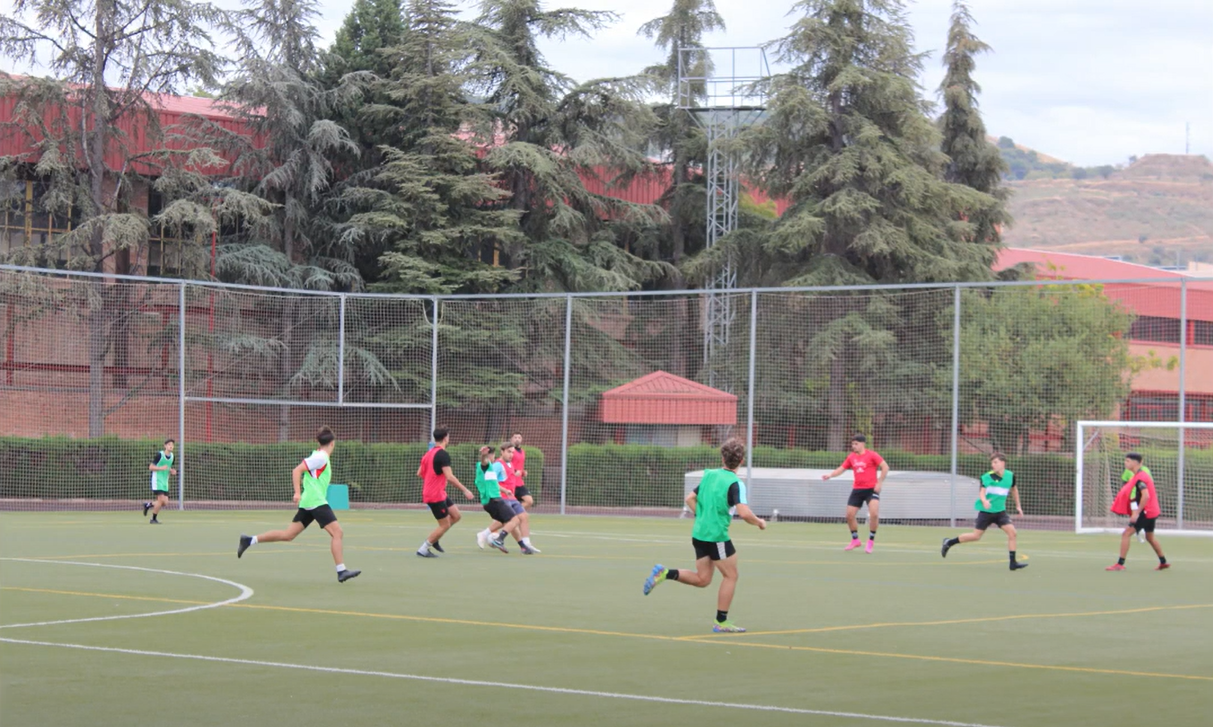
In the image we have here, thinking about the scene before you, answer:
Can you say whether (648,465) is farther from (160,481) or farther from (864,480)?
(864,480)

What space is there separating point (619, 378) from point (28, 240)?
1889 centimetres

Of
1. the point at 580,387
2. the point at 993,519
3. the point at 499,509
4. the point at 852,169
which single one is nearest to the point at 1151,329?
the point at 852,169

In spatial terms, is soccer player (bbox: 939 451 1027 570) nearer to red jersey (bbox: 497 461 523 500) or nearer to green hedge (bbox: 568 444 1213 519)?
red jersey (bbox: 497 461 523 500)

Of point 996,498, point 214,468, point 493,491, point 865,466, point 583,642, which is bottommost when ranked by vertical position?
point 214,468

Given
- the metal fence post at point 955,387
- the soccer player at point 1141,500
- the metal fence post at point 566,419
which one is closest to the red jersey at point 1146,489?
the soccer player at point 1141,500

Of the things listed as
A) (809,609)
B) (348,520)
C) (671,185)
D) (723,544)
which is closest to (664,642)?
(723,544)

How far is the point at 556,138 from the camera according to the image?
46.5 m

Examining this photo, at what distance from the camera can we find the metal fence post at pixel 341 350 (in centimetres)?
3603

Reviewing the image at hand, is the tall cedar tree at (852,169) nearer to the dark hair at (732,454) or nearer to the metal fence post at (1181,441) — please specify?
the metal fence post at (1181,441)

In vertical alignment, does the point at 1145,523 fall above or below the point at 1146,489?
below

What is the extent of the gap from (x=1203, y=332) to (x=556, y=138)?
70.1ft

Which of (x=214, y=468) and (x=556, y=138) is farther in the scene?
(x=556, y=138)

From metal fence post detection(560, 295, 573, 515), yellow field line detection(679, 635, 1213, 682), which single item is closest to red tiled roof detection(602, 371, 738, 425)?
metal fence post detection(560, 295, 573, 515)

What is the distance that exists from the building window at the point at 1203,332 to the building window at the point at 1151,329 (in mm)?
844
